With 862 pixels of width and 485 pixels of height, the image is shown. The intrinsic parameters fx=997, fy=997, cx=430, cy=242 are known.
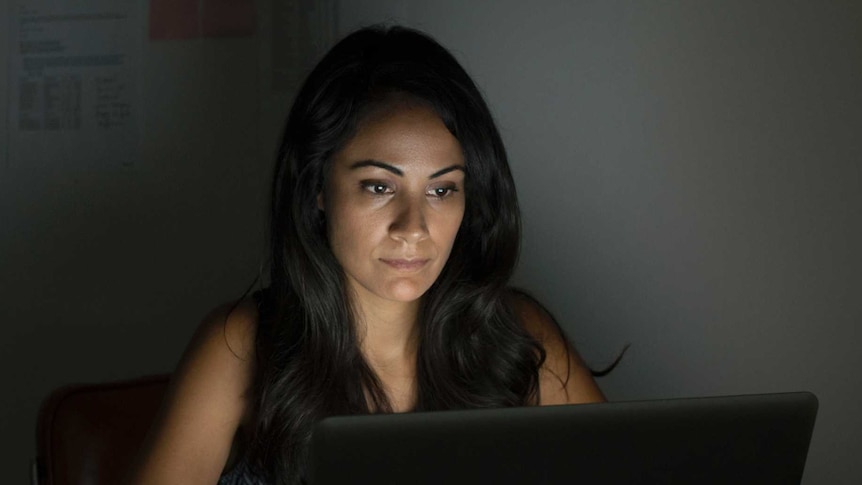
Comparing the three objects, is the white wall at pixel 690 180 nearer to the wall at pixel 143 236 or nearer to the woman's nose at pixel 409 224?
the wall at pixel 143 236

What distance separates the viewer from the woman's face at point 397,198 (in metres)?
1.39

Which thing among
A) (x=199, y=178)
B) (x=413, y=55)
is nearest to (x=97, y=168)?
(x=199, y=178)

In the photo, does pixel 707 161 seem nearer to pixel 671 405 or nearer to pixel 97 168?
pixel 671 405

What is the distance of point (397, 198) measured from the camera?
140cm

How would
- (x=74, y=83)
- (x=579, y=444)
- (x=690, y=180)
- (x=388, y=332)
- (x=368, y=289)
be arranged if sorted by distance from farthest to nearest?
1. (x=74, y=83)
2. (x=690, y=180)
3. (x=388, y=332)
4. (x=368, y=289)
5. (x=579, y=444)

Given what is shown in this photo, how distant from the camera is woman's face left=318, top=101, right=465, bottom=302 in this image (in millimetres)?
1395

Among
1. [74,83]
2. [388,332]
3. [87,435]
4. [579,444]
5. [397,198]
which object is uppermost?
[74,83]

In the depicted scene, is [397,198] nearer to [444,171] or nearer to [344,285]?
[444,171]

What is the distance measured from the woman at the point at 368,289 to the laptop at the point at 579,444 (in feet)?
2.06

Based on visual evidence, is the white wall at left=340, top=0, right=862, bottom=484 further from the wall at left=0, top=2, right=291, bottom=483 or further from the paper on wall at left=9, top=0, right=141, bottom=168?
the paper on wall at left=9, top=0, right=141, bottom=168

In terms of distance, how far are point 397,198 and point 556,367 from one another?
46cm

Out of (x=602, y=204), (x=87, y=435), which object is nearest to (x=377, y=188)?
(x=87, y=435)

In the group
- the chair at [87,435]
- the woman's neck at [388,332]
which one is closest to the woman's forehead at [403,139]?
the woman's neck at [388,332]

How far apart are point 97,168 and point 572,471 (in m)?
1.69
